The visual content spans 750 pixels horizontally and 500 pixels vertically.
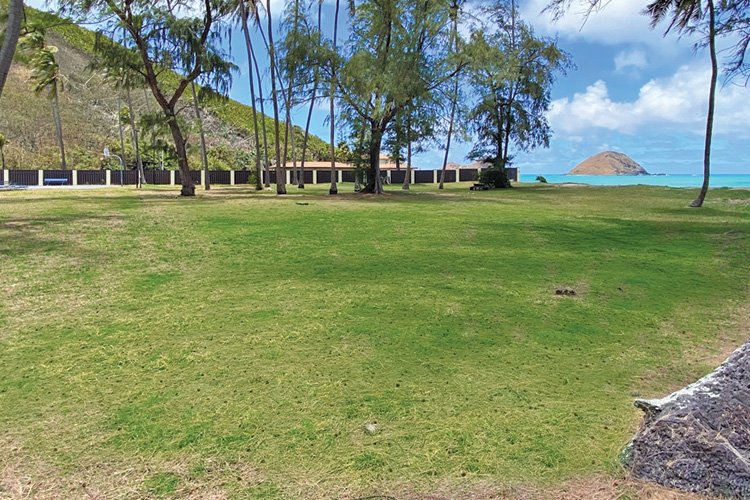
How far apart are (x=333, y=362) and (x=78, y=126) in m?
73.3

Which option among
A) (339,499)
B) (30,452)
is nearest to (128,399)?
(30,452)

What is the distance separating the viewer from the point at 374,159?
2717 cm

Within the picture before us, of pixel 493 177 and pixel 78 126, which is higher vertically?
pixel 78 126

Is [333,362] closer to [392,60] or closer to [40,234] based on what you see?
[40,234]

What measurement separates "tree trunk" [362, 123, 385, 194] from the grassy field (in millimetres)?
17466

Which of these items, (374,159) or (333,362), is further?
(374,159)

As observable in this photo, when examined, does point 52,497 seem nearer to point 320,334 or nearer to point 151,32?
point 320,334

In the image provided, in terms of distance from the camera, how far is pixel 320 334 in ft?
16.3

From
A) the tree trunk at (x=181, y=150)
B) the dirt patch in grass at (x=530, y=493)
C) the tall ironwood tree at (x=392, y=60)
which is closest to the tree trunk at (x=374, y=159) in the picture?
the tall ironwood tree at (x=392, y=60)

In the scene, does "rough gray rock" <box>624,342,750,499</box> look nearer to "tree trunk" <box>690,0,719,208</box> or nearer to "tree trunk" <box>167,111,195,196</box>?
"tree trunk" <box>690,0,719,208</box>

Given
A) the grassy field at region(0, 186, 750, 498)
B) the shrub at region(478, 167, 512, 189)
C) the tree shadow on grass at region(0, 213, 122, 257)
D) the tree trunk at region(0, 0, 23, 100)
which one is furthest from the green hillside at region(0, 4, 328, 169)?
the grassy field at region(0, 186, 750, 498)

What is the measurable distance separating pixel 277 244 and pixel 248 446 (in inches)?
276

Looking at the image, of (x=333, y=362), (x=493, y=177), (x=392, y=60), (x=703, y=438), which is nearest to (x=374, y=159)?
(x=392, y=60)

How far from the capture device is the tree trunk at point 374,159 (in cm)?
2612
